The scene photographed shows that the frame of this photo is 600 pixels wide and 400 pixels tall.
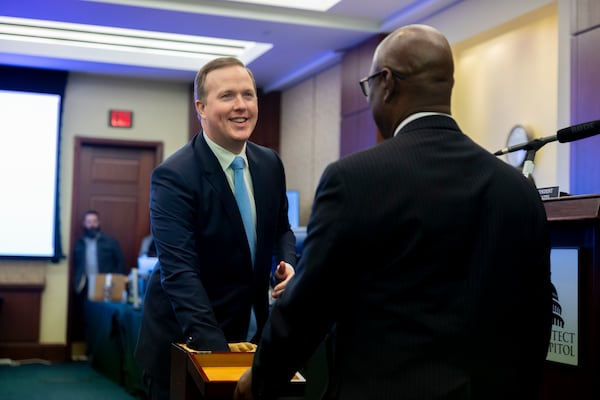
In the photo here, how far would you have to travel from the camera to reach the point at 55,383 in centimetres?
738

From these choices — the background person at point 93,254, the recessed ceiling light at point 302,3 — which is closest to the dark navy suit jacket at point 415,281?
the recessed ceiling light at point 302,3

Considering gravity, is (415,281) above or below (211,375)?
above

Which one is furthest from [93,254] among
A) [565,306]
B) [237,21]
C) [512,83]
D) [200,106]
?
[565,306]

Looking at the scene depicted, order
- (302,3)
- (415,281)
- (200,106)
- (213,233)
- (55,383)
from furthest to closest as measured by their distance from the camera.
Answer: (55,383)
(302,3)
(200,106)
(213,233)
(415,281)

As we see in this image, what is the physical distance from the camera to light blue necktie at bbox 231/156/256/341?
2059mm

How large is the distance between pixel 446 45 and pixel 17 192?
8.43 meters

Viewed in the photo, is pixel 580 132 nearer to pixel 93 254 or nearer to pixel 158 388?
pixel 158 388

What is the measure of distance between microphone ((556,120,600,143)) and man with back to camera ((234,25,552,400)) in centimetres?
112

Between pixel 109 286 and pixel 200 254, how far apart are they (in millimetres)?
6240

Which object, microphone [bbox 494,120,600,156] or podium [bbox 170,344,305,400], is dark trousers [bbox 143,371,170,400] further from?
microphone [bbox 494,120,600,156]

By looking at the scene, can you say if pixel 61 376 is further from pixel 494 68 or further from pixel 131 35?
pixel 494 68

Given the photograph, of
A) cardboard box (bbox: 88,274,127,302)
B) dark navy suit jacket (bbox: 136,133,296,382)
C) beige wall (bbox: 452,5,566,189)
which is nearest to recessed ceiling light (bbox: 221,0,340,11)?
beige wall (bbox: 452,5,566,189)

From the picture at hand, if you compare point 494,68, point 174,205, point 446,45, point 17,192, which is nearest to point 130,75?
point 17,192

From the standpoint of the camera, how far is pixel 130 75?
31.4 feet
